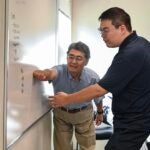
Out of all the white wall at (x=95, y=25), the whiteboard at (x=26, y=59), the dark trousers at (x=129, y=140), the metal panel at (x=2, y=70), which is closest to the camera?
the metal panel at (x=2, y=70)

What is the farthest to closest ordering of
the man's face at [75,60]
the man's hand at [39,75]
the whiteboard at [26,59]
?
the man's face at [75,60] < the man's hand at [39,75] < the whiteboard at [26,59]

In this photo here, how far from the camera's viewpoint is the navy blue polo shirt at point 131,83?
6.16 ft

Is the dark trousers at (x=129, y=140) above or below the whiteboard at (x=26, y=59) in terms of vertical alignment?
below

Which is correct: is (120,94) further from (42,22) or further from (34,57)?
(42,22)

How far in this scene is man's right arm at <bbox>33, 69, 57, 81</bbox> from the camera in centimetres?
232

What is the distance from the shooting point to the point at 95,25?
14.1 ft

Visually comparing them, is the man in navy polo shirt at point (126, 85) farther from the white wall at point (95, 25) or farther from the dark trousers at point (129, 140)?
the white wall at point (95, 25)

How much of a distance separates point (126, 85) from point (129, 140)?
0.35 meters

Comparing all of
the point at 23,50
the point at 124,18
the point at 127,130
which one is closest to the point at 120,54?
the point at 124,18

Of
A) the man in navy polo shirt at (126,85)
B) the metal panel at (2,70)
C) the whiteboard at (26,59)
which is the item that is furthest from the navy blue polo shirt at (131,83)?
the metal panel at (2,70)

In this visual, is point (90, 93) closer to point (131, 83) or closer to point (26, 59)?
point (131, 83)

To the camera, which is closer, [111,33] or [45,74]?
[111,33]

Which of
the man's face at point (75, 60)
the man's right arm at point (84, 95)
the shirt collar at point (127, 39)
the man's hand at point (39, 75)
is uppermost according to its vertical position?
the shirt collar at point (127, 39)

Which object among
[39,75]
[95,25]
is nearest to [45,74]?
[39,75]
